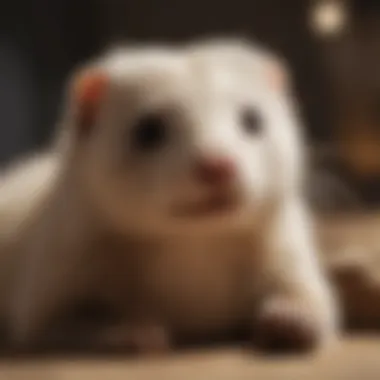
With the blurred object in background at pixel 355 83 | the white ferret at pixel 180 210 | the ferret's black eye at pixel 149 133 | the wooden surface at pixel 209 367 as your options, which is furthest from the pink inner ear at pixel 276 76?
the blurred object in background at pixel 355 83

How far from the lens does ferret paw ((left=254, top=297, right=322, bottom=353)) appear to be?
0.81 m

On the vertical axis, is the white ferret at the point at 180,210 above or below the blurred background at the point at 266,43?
below

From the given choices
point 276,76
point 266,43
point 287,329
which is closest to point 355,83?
point 266,43

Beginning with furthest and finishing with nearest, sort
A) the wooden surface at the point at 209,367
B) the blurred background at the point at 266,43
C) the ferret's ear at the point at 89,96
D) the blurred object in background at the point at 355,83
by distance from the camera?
the blurred object in background at the point at 355,83
the blurred background at the point at 266,43
the ferret's ear at the point at 89,96
the wooden surface at the point at 209,367

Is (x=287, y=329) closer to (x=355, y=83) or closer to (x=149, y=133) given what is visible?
(x=149, y=133)

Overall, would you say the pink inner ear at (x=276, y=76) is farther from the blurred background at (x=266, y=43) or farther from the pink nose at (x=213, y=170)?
the blurred background at (x=266, y=43)

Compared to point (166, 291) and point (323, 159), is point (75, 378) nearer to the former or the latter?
point (166, 291)

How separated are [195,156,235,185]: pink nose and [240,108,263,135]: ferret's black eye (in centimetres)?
7

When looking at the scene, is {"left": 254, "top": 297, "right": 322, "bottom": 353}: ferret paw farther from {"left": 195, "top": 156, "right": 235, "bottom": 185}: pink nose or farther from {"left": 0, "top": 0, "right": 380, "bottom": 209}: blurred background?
{"left": 0, "top": 0, "right": 380, "bottom": 209}: blurred background

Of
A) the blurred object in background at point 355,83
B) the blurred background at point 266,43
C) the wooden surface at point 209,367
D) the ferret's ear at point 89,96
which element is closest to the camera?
the wooden surface at point 209,367

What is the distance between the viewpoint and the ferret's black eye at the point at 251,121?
0.82 metres

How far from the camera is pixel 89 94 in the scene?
848 mm

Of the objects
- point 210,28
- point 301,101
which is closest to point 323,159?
point 301,101

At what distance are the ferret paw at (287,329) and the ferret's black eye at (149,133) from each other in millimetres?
156
